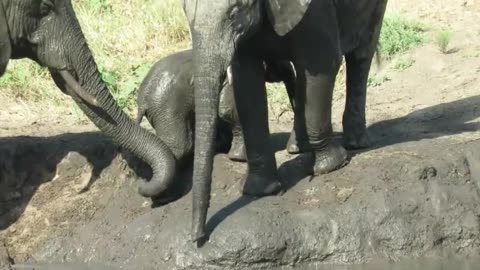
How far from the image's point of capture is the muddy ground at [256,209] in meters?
8.48

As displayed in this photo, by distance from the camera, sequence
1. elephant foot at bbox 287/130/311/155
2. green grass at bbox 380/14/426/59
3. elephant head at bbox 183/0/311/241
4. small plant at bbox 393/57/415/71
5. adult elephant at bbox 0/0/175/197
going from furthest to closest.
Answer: green grass at bbox 380/14/426/59, small plant at bbox 393/57/415/71, elephant foot at bbox 287/130/311/155, adult elephant at bbox 0/0/175/197, elephant head at bbox 183/0/311/241

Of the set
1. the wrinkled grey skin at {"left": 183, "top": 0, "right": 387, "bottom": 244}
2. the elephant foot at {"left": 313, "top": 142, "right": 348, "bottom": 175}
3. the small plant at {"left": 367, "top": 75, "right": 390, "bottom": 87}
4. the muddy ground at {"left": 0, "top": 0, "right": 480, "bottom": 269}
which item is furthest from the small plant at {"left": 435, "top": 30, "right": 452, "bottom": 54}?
the elephant foot at {"left": 313, "top": 142, "right": 348, "bottom": 175}

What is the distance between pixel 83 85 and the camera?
895 centimetres

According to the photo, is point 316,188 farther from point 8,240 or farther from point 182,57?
point 8,240

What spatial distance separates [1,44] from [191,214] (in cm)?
169

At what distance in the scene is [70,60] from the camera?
29.2 feet

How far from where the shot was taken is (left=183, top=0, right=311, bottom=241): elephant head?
7930 mm

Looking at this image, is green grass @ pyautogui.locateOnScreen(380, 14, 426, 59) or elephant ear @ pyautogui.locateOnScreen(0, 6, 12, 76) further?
green grass @ pyautogui.locateOnScreen(380, 14, 426, 59)

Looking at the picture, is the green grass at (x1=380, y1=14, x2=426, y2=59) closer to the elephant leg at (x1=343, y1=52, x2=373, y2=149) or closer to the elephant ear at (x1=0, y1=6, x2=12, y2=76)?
the elephant leg at (x1=343, y1=52, x2=373, y2=149)

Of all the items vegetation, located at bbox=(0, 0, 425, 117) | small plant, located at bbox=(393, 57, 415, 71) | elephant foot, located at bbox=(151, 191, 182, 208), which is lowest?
small plant, located at bbox=(393, 57, 415, 71)

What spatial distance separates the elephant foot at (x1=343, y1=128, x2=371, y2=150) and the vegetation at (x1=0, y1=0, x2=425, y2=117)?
2607 millimetres

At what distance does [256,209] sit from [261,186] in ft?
0.72

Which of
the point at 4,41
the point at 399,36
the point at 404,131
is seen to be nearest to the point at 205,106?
the point at 4,41

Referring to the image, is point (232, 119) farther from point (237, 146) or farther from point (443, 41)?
point (443, 41)
